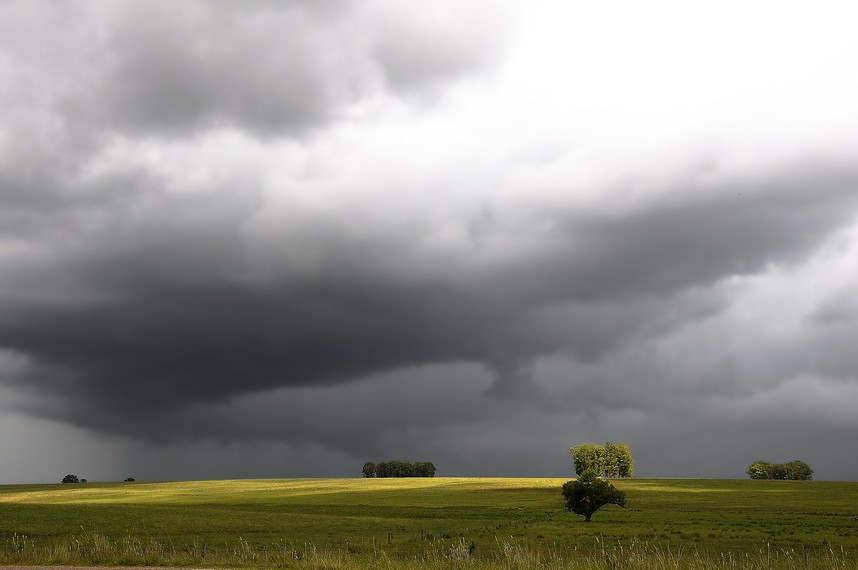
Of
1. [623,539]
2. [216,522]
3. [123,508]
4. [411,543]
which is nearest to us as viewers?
[411,543]

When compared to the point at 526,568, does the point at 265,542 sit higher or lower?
lower

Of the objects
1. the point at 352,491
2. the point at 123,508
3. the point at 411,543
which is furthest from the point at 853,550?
the point at 352,491

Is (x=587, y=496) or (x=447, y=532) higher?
(x=587, y=496)

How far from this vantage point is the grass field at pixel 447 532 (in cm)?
2831

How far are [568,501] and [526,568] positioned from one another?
61.4 m

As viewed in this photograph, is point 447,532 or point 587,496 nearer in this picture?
point 447,532

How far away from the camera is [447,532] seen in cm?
6097

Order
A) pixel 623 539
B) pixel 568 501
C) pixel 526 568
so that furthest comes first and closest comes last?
pixel 568 501 < pixel 623 539 < pixel 526 568

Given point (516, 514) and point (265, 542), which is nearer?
point (265, 542)

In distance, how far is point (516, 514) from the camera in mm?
84562

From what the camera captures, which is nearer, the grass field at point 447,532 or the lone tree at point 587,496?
the grass field at point 447,532

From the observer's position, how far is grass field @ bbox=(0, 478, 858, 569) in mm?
28312

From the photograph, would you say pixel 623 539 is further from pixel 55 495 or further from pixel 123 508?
pixel 55 495

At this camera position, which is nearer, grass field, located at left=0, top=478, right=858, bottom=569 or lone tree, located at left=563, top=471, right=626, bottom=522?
grass field, located at left=0, top=478, right=858, bottom=569
